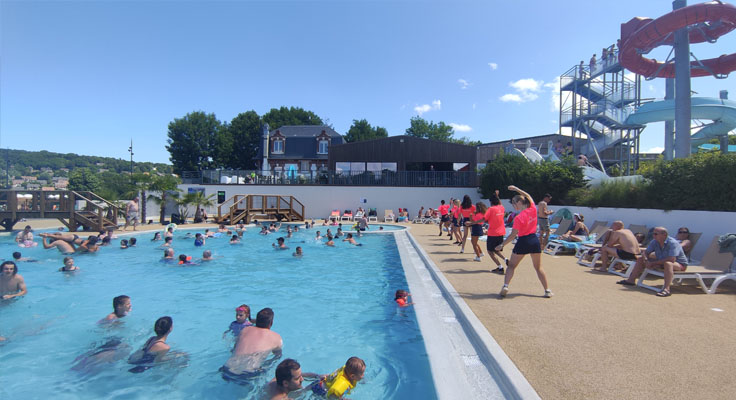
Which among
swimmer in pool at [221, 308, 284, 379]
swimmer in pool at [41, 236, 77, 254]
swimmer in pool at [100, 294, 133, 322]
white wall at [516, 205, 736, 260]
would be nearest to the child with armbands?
swimmer in pool at [221, 308, 284, 379]

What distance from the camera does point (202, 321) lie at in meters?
6.54

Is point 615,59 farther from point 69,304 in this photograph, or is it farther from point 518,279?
point 69,304

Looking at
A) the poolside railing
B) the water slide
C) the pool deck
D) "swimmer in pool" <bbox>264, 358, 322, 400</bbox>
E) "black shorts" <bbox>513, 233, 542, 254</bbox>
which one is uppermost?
the water slide

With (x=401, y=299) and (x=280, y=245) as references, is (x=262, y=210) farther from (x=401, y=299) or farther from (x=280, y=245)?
(x=401, y=299)

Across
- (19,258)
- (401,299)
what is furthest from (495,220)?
(19,258)

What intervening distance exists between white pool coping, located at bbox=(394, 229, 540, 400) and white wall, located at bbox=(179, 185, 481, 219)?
20.4m

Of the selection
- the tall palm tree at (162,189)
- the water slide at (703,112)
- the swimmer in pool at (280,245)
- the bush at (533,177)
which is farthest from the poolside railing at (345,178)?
the swimmer in pool at (280,245)

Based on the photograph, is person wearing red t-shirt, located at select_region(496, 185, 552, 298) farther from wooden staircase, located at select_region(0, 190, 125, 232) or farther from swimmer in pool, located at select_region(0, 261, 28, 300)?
wooden staircase, located at select_region(0, 190, 125, 232)

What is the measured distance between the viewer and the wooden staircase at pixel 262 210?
22.1m

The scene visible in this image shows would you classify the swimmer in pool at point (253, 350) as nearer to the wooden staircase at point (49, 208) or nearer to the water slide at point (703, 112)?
the wooden staircase at point (49, 208)

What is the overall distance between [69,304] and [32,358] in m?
2.99

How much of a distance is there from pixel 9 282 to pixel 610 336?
10.3m

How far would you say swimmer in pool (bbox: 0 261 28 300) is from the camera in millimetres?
7145

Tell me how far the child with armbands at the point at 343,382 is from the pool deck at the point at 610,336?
1.42m
